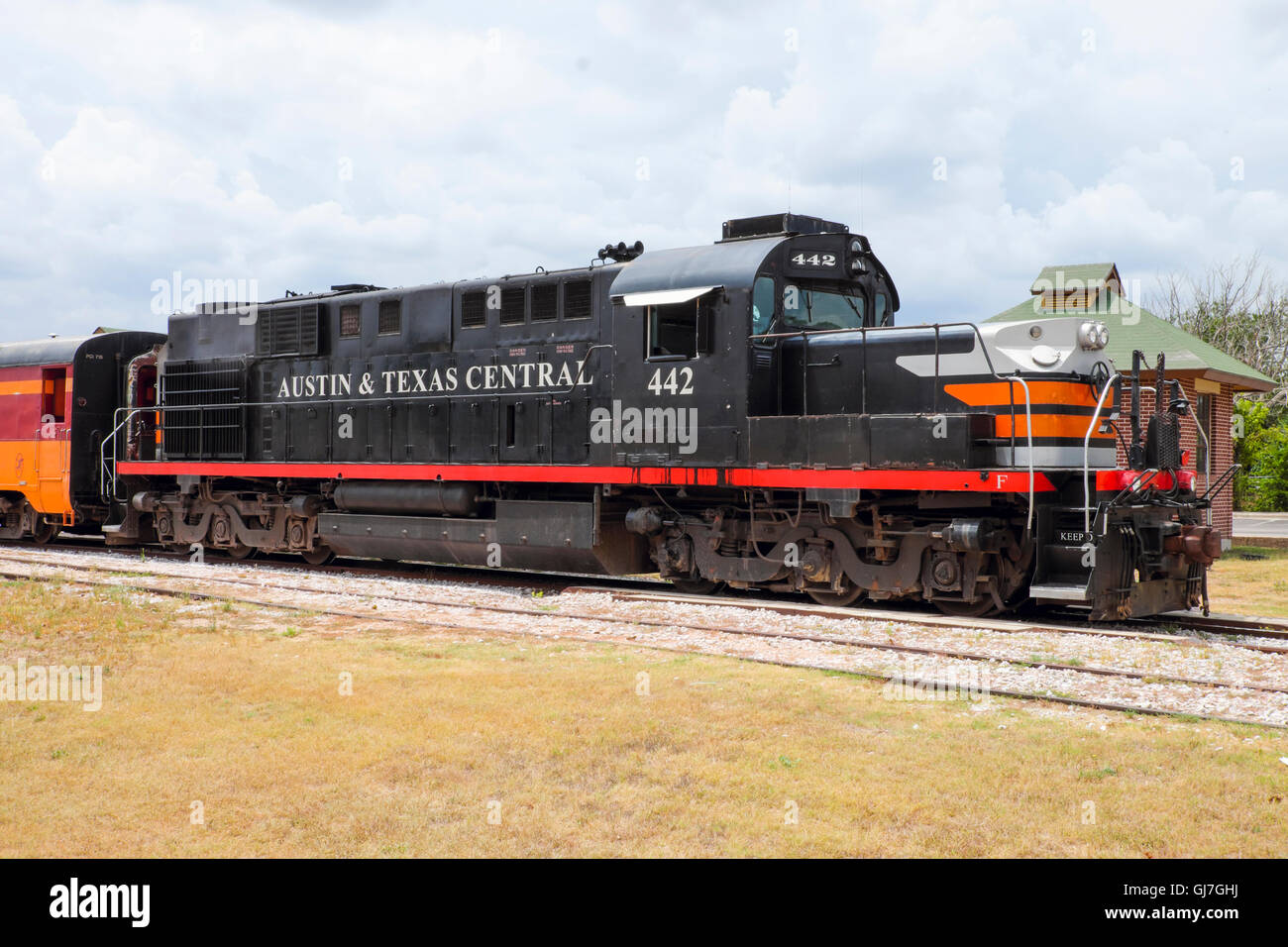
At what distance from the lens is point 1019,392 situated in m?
10.5

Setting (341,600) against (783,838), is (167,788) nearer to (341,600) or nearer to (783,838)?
(783,838)

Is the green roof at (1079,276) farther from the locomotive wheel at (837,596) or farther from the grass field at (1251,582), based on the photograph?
the locomotive wheel at (837,596)

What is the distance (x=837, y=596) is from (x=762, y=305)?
3.37m

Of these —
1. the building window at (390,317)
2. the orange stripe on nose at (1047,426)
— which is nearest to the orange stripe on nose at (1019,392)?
the orange stripe on nose at (1047,426)

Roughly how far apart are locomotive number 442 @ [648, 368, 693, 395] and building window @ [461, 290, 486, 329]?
316 centimetres

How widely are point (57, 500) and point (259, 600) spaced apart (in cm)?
905

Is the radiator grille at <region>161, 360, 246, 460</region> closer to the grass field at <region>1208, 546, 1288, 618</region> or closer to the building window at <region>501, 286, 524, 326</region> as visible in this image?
the building window at <region>501, 286, 524, 326</region>

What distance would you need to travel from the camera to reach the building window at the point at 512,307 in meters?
14.1

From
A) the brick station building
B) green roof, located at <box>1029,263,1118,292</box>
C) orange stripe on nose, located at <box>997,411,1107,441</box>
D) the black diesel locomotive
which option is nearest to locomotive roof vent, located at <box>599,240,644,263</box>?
the black diesel locomotive

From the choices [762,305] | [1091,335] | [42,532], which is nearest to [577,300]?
[762,305]

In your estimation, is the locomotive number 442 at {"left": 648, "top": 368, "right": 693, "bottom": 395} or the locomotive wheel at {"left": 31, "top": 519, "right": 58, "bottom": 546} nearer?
the locomotive number 442 at {"left": 648, "top": 368, "right": 693, "bottom": 395}

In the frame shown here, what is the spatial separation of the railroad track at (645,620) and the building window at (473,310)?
3.61 m

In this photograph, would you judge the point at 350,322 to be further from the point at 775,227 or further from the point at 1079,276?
the point at 1079,276

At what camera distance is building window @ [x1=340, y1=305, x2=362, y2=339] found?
16031mm
